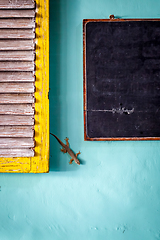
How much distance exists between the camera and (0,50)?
1.06 m

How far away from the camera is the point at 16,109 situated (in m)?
1.06

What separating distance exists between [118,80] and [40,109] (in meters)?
0.52

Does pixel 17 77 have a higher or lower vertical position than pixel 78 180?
higher

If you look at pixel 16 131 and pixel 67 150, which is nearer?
pixel 16 131

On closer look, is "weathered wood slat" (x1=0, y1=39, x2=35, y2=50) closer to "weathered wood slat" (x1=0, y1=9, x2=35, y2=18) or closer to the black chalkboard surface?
"weathered wood slat" (x1=0, y1=9, x2=35, y2=18)

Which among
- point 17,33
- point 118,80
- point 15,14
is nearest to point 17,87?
point 17,33

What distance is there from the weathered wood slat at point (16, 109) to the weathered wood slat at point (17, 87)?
8 centimetres

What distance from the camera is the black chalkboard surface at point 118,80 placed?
115 centimetres

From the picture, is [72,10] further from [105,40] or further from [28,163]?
[28,163]

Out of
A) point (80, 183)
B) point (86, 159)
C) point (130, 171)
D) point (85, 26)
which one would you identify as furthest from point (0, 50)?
point (130, 171)

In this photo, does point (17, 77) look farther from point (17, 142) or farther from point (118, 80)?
point (118, 80)

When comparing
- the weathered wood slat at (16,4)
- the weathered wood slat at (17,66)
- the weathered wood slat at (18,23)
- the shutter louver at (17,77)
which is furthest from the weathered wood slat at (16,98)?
the weathered wood slat at (16,4)

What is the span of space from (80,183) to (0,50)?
955 millimetres

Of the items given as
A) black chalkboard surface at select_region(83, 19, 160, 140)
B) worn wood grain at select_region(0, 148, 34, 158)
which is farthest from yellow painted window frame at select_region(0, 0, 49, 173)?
black chalkboard surface at select_region(83, 19, 160, 140)
